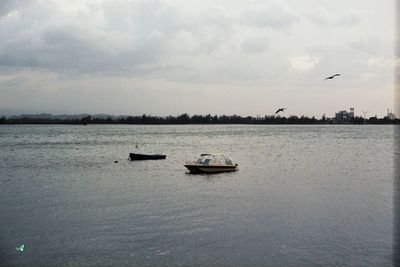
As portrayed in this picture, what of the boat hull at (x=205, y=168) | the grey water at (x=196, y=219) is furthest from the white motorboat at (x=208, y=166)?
the grey water at (x=196, y=219)

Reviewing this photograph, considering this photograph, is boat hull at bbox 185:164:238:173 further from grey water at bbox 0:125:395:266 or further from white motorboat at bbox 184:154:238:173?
grey water at bbox 0:125:395:266

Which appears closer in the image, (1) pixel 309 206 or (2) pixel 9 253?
(2) pixel 9 253

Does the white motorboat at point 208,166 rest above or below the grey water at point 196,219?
above

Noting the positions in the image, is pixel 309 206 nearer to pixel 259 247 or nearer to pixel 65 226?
pixel 259 247

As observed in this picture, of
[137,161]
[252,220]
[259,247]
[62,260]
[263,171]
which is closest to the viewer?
[62,260]

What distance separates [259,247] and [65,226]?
11.5 meters

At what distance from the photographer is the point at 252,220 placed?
2623 cm

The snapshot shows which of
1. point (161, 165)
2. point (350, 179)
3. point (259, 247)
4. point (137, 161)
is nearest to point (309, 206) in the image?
point (259, 247)

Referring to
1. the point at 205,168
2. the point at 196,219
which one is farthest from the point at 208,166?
the point at 196,219

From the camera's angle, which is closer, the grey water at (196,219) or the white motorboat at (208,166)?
the grey water at (196,219)

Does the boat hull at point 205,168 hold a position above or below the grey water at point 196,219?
above

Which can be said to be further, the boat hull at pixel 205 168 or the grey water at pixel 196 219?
the boat hull at pixel 205 168

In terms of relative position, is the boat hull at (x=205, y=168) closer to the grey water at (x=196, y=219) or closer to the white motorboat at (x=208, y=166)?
the white motorboat at (x=208, y=166)

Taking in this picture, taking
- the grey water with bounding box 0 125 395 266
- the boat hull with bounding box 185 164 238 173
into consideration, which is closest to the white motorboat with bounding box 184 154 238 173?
the boat hull with bounding box 185 164 238 173
